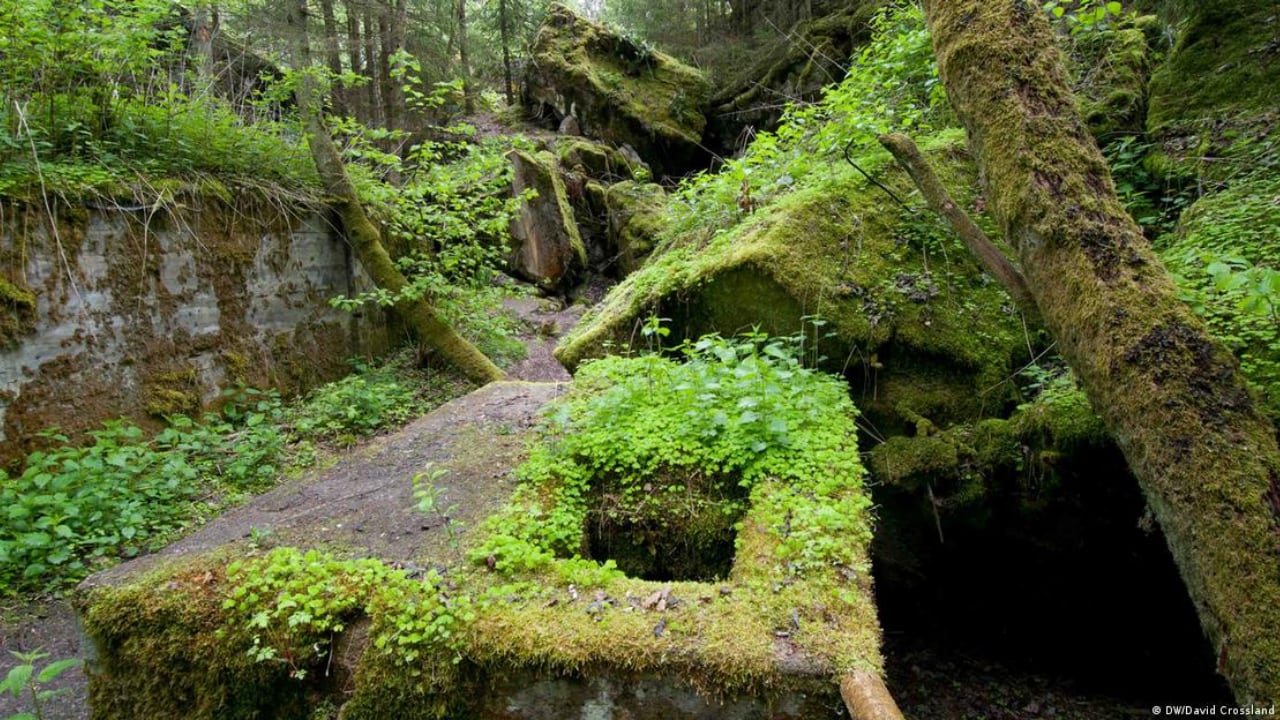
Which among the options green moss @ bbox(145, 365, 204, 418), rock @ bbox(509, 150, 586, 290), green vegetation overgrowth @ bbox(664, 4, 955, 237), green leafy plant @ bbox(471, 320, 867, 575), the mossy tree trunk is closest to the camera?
green leafy plant @ bbox(471, 320, 867, 575)

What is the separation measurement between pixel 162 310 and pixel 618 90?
43.6 ft

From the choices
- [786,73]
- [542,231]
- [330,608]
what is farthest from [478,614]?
[786,73]

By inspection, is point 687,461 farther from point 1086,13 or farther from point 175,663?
point 1086,13

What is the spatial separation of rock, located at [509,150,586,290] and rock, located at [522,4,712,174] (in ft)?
12.7

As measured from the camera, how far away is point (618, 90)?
16.6 m

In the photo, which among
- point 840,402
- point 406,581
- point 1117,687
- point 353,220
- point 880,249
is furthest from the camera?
point 353,220

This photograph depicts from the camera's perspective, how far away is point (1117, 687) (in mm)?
4395

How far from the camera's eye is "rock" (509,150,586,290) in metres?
12.9

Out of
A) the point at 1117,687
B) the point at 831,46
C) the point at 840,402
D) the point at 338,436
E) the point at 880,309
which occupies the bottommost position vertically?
the point at 1117,687

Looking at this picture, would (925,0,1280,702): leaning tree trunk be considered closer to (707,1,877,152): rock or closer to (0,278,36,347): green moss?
(0,278,36,347): green moss

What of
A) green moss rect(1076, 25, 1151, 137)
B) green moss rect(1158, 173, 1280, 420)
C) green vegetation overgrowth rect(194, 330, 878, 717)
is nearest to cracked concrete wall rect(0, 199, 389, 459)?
green vegetation overgrowth rect(194, 330, 878, 717)

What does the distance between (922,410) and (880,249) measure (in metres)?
1.38

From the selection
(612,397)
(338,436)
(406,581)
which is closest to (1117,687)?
(612,397)

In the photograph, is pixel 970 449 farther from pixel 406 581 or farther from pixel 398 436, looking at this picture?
pixel 398 436
